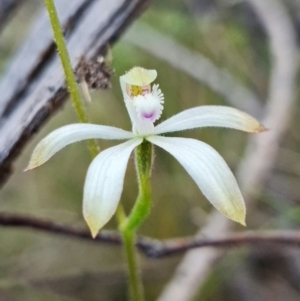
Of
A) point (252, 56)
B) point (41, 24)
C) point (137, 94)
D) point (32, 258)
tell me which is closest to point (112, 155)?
point (137, 94)

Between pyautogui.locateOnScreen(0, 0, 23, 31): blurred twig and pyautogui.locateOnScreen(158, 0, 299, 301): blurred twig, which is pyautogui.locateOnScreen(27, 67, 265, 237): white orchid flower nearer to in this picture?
pyautogui.locateOnScreen(0, 0, 23, 31): blurred twig

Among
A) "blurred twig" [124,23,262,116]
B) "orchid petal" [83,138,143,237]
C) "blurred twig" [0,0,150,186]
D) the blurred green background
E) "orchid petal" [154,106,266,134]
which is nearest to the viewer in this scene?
"orchid petal" [83,138,143,237]

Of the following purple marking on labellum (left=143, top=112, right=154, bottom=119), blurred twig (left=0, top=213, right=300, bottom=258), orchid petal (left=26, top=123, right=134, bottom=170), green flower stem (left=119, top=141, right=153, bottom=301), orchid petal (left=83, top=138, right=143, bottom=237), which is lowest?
blurred twig (left=0, top=213, right=300, bottom=258)

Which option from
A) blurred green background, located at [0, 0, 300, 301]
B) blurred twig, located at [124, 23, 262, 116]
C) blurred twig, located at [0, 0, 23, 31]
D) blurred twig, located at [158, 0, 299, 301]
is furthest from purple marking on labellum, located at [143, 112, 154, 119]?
blurred green background, located at [0, 0, 300, 301]

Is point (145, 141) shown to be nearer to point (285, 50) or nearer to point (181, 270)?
point (181, 270)

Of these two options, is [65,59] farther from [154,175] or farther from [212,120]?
[154,175]

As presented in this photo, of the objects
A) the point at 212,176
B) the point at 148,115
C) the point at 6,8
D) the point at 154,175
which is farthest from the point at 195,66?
the point at 212,176
